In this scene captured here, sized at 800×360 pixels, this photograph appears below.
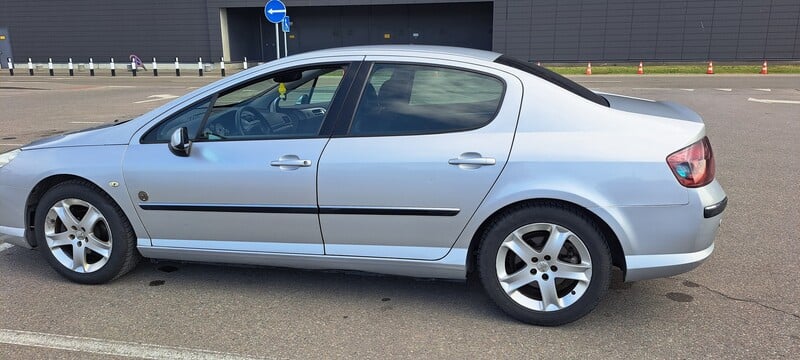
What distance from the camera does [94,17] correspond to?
36.4 meters

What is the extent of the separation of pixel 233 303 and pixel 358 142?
4.29 feet

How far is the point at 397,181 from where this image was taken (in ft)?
10.7

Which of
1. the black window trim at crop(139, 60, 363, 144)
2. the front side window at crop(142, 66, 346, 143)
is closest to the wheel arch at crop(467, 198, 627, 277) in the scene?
the black window trim at crop(139, 60, 363, 144)

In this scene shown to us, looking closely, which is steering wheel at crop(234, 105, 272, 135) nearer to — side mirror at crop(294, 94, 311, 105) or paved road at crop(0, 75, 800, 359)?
side mirror at crop(294, 94, 311, 105)

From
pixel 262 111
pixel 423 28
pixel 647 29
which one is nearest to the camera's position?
pixel 262 111

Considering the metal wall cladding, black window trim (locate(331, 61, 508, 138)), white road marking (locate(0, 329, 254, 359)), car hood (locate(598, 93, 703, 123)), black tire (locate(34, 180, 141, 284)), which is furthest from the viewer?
the metal wall cladding

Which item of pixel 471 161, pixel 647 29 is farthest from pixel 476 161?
pixel 647 29

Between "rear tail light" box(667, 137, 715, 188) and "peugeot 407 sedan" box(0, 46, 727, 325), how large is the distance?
1 centimetres

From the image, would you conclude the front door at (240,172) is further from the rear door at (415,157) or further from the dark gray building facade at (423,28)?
the dark gray building facade at (423,28)

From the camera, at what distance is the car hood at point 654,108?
343cm

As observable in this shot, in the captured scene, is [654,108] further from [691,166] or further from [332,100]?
[332,100]

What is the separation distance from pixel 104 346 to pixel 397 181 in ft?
5.92

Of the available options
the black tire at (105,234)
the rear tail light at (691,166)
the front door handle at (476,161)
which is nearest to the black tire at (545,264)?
the front door handle at (476,161)

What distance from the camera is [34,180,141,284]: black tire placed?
3.78 metres
